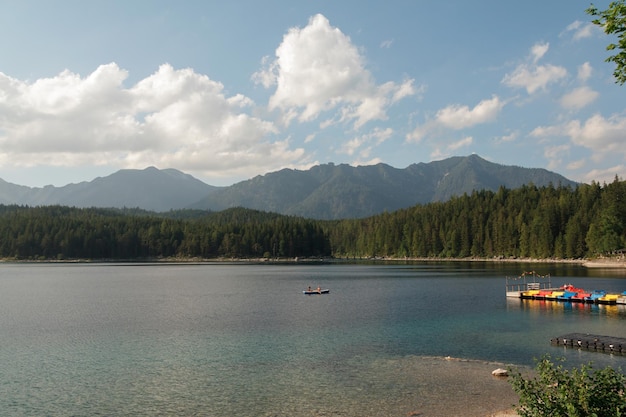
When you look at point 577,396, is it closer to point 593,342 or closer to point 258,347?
point 593,342

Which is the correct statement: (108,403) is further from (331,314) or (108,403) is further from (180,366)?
(331,314)

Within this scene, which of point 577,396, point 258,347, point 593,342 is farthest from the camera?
point 258,347

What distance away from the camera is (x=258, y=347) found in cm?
4878

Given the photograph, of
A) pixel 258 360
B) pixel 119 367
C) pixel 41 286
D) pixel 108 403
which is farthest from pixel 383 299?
pixel 41 286

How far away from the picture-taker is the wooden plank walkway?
144 ft

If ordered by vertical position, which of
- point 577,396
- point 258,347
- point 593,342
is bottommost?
point 258,347

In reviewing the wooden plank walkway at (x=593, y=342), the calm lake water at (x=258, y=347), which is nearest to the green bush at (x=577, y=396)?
the calm lake water at (x=258, y=347)

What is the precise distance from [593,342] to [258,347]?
3217 centimetres

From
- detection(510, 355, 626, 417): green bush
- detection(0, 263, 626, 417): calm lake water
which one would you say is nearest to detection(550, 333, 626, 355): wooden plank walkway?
detection(0, 263, 626, 417): calm lake water

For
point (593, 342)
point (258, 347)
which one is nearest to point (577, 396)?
point (593, 342)

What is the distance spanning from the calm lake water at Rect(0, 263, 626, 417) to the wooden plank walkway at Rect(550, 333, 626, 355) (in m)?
1.54

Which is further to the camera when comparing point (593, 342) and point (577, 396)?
point (593, 342)

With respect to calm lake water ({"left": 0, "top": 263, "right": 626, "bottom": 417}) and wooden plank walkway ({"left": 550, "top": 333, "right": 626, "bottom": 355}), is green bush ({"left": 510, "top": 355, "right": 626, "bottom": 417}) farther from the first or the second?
wooden plank walkway ({"left": 550, "top": 333, "right": 626, "bottom": 355})

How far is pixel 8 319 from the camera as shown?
71.3 meters
